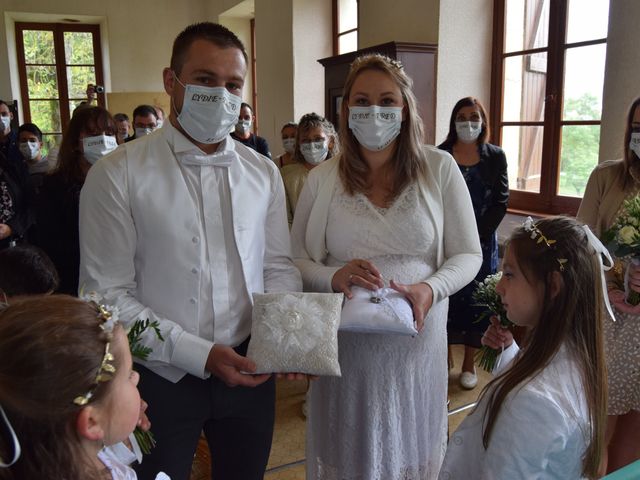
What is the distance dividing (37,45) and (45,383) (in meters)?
9.60

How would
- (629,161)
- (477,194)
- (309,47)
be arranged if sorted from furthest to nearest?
(309,47) < (477,194) < (629,161)

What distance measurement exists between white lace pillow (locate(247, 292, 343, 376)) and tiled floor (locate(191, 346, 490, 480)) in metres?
1.32

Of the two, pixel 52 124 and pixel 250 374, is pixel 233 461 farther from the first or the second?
pixel 52 124

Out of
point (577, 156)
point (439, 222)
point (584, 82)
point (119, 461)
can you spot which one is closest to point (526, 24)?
point (584, 82)

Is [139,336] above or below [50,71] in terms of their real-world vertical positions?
below

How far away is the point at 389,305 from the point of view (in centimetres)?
→ 156

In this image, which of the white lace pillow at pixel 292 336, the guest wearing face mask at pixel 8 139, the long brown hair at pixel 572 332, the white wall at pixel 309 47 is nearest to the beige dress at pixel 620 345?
the long brown hair at pixel 572 332

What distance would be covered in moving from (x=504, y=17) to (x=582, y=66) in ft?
2.81

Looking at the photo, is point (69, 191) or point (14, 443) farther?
point (69, 191)

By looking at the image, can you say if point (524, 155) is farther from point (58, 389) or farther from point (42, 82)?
point (42, 82)

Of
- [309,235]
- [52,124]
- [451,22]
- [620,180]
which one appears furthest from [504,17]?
[52,124]

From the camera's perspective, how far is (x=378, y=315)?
5.10 ft

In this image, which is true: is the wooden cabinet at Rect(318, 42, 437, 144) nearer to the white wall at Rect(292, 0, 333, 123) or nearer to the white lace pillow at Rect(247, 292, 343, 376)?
the white wall at Rect(292, 0, 333, 123)

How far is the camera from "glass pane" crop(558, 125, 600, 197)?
13.1ft
